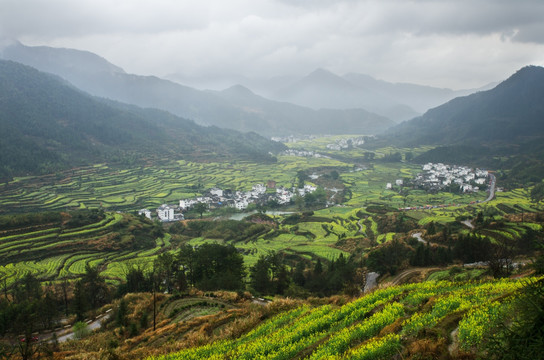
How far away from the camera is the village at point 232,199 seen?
7718 centimetres

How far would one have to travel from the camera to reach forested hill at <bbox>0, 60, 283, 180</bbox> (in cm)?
10706

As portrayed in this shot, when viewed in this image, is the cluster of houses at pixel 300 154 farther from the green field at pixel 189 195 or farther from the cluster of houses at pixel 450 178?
the cluster of houses at pixel 450 178

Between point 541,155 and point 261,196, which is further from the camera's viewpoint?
point 541,155

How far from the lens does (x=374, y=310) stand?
11.3m

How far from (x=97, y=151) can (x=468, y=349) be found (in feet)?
483

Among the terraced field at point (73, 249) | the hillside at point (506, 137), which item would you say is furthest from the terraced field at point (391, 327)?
the hillside at point (506, 137)

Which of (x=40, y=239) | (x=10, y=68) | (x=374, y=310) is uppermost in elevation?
(x=10, y=68)

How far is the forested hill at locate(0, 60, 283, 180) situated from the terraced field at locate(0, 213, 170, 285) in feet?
183

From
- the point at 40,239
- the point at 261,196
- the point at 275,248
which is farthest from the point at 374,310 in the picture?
the point at 261,196

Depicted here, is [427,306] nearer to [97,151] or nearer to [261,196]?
[261,196]

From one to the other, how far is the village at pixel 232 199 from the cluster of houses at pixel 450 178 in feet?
136

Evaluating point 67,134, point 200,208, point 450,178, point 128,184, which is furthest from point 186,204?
point 450,178

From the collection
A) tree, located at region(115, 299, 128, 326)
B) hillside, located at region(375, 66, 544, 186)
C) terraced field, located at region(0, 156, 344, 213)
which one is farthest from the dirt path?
hillside, located at region(375, 66, 544, 186)

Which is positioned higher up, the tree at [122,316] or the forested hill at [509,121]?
the forested hill at [509,121]
